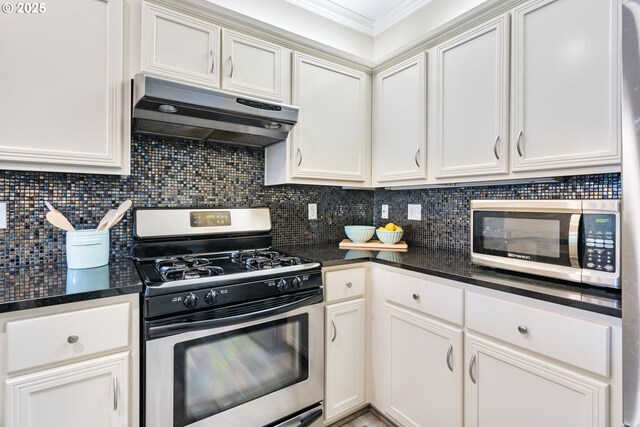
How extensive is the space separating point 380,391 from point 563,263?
3.82 ft

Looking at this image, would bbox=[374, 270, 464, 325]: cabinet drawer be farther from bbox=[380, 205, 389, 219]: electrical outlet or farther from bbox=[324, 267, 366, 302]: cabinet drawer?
bbox=[380, 205, 389, 219]: electrical outlet

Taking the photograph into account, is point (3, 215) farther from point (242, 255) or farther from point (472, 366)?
point (472, 366)

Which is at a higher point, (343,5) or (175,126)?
(343,5)

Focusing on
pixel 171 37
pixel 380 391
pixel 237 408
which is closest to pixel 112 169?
pixel 171 37

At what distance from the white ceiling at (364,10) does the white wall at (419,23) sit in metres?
0.04

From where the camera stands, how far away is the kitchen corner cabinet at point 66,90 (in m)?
1.24

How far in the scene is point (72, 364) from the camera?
1.08m

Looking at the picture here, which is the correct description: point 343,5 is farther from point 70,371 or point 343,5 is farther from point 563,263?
point 70,371

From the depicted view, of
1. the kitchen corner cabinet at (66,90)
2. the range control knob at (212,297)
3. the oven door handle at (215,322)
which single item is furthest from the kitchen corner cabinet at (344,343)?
the kitchen corner cabinet at (66,90)

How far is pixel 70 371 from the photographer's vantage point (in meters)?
1.07

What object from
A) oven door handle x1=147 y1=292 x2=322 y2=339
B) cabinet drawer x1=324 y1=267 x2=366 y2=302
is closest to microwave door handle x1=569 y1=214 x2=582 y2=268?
cabinet drawer x1=324 y1=267 x2=366 y2=302

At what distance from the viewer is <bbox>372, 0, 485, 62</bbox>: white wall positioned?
1.87 metres

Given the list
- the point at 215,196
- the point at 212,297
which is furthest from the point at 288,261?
the point at 215,196

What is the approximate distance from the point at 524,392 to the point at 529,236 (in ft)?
1.93
